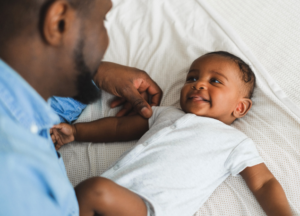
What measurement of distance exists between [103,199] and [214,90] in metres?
0.66

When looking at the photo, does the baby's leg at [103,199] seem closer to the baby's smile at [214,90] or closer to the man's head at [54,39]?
the man's head at [54,39]

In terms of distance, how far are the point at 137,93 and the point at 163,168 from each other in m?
0.38

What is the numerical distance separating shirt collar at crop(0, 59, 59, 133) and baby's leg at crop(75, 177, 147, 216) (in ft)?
0.89

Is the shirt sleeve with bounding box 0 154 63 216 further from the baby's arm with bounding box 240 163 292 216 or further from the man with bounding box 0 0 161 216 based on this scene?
the baby's arm with bounding box 240 163 292 216

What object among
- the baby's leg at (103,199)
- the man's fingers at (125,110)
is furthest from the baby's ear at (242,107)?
the baby's leg at (103,199)

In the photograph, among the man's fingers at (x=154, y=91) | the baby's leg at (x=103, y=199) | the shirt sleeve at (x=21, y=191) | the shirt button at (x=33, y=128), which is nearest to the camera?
the shirt sleeve at (x=21, y=191)

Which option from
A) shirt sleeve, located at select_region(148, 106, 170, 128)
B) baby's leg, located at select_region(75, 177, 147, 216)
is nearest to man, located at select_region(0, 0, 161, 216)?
baby's leg, located at select_region(75, 177, 147, 216)

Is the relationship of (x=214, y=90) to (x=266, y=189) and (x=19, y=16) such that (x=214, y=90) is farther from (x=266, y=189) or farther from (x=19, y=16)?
(x=19, y=16)

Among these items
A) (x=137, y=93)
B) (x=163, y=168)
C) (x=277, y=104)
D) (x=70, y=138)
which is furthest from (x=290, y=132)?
(x=70, y=138)

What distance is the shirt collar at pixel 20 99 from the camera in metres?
0.55

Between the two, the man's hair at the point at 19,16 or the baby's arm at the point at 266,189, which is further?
the baby's arm at the point at 266,189

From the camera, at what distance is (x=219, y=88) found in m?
1.14

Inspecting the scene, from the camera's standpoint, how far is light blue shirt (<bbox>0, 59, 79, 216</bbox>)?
0.50 metres

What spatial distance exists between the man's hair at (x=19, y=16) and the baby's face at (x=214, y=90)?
0.74m
